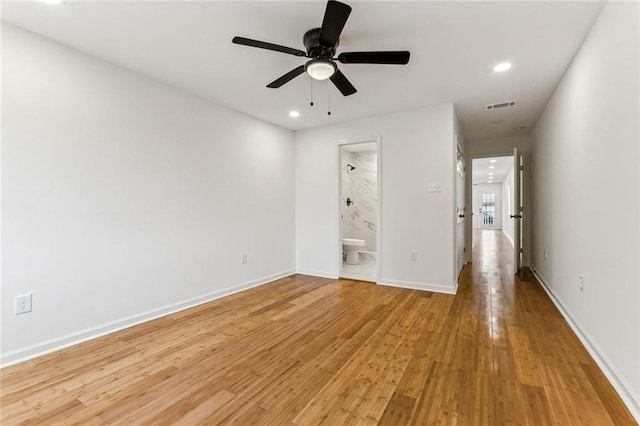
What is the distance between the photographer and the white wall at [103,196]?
6.75ft

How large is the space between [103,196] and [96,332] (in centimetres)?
116

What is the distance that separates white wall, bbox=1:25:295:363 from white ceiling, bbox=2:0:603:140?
0.31 metres

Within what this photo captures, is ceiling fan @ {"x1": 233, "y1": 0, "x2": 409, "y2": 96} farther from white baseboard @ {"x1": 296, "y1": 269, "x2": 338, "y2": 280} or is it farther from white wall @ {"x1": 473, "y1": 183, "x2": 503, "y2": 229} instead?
white wall @ {"x1": 473, "y1": 183, "x2": 503, "y2": 229}

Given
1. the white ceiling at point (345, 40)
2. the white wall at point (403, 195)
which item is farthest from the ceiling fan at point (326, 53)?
the white wall at point (403, 195)

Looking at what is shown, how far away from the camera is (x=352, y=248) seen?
5.52 metres

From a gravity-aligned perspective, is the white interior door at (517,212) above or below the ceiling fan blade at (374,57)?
below

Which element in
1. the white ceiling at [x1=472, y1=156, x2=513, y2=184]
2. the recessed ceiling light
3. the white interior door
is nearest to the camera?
the recessed ceiling light

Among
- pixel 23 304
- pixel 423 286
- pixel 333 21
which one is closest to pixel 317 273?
pixel 423 286

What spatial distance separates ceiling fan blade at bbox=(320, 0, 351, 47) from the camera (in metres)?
1.56

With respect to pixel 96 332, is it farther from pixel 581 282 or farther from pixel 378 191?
pixel 581 282

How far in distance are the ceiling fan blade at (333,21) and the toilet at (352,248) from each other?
3.94 m

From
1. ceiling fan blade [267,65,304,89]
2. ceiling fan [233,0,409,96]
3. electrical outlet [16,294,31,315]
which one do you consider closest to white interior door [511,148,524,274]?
ceiling fan [233,0,409,96]

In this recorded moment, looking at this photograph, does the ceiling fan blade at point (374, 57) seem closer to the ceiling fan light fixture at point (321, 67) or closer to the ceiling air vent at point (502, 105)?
the ceiling fan light fixture at point (321, 67)

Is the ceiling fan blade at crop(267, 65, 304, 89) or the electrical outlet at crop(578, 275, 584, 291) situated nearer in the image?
the ceiling fan blade at crop(267, 65, 304, 89)
